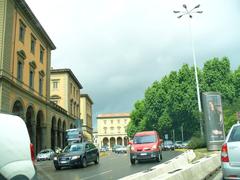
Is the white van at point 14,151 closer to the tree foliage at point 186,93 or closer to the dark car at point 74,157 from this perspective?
the dark car at point 74,157

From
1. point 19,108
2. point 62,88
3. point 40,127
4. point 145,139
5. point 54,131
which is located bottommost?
point 145,139

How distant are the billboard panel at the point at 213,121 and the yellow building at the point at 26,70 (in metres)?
16.9

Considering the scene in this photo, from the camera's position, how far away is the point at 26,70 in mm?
39656

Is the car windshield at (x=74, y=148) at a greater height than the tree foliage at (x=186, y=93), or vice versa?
the tree foliage at (x=186, y=93)

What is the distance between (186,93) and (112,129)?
97014 mm

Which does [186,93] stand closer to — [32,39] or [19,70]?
[32,39]

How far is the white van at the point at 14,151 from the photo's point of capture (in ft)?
15.2

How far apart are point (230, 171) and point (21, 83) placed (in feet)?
108

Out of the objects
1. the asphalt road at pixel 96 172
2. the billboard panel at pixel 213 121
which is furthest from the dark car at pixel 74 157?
the billboard panel at pixel 213 121

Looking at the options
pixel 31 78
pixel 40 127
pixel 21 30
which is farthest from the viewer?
pixel 40 127

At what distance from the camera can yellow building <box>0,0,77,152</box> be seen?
107 ft

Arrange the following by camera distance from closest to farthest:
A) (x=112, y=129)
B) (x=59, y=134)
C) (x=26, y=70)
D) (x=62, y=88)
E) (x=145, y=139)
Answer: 1. (x=145, y=139)
2. (x=26, y=70)
3. (x=59, y=134)
4. (x=62, y=88)
5. (x=112, y=129)

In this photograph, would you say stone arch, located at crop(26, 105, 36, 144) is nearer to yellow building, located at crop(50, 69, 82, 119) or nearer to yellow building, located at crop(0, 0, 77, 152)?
yellow building, located at crop(0, 0, 77, 152)

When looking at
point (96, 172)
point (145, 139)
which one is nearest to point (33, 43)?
point (145, 139)
